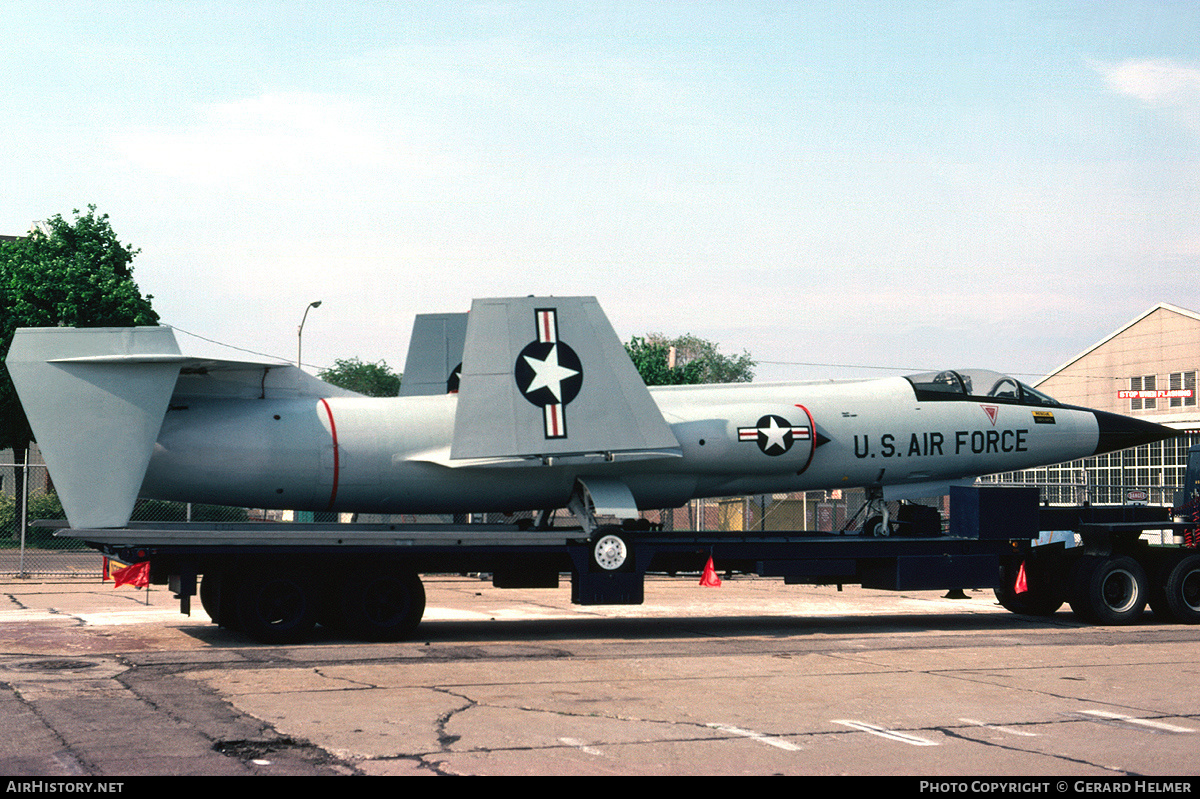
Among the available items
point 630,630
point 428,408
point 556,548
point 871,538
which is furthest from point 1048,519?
point 428,408

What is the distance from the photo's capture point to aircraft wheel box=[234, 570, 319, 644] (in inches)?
546

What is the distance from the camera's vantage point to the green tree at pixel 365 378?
85562 mm

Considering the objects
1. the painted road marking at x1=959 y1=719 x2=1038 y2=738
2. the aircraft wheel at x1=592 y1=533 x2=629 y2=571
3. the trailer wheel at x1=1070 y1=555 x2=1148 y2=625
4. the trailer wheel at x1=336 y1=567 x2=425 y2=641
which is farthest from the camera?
the trailer wheel at x1=1070 y1=555 x2=1148 y2=625

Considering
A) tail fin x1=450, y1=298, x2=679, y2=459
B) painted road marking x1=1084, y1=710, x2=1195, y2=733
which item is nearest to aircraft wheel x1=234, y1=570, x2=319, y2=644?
tail fin x1=450, y1=298, x2=679, y2=459

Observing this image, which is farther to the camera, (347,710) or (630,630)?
(630,630)

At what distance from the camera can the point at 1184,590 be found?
17516 millimetres

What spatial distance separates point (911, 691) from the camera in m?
10.9

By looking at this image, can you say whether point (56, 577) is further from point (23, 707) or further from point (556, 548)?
point (23, 707)

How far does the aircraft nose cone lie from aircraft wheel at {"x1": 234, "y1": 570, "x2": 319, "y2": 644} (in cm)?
1270

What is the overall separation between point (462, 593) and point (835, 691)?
12788 millimetres

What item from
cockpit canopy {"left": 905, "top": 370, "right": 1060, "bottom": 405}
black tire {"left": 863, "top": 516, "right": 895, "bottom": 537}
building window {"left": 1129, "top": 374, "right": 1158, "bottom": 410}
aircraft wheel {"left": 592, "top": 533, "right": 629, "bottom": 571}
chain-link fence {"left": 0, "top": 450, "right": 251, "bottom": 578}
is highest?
building window {"left": 1129, "top": 374, "right": 1158, "bottom": 410}

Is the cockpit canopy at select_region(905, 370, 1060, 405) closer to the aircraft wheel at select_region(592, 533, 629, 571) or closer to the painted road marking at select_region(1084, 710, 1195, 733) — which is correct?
the aircraft wheel at select_region(592, 533, 629, 571)

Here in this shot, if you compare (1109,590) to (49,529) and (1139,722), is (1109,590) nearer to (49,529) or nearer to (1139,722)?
(1139,722)

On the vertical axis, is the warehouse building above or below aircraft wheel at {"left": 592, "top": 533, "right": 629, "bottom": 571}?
above
